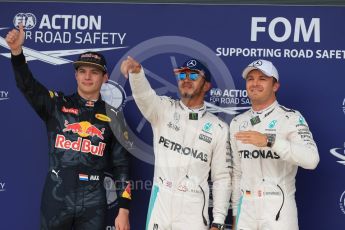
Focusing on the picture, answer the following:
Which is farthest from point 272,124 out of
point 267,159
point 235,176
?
point 235,176

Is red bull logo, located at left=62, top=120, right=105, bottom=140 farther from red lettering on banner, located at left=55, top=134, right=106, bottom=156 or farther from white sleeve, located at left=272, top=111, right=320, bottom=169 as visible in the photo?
white sleeve, located at left=272, top=111, right=320, bottom=169

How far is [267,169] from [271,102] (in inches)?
19.2

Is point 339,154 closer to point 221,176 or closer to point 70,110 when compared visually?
point 221,176

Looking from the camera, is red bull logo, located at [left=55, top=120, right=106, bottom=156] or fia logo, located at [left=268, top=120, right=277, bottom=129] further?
red bull logo, located at [left=55, top=120, right=106, bottom=156]

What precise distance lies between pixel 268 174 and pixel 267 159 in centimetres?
10

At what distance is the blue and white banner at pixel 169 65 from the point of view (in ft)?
14.1

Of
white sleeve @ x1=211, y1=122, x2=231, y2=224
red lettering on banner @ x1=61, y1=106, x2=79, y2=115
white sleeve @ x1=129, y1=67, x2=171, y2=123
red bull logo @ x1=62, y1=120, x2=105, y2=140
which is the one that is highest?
white sleeve @ x1=129, y1=67, x2=171, y2=123

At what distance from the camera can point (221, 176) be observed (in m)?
3.74

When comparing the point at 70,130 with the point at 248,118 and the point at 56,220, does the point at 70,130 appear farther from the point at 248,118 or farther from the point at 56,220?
the point at 248,118

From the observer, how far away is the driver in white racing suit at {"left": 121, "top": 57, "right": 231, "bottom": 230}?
11.8 feet

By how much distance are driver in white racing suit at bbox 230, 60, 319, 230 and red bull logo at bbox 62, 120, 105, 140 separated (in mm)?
971

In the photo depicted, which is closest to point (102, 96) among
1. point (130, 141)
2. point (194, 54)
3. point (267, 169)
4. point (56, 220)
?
point (130, 141)

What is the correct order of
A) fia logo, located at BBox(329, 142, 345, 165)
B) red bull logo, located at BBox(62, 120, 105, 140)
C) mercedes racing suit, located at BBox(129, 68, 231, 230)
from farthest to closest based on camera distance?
fia logo, located at BBox(329, 142, 345, 165) → red bull logo, located at BBox(62, 120, 105, 140) → mercedes racing suit, located at BBox(129, 68, 231, 230)

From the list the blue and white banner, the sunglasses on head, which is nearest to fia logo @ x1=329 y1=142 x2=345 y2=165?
the blue and white banner
